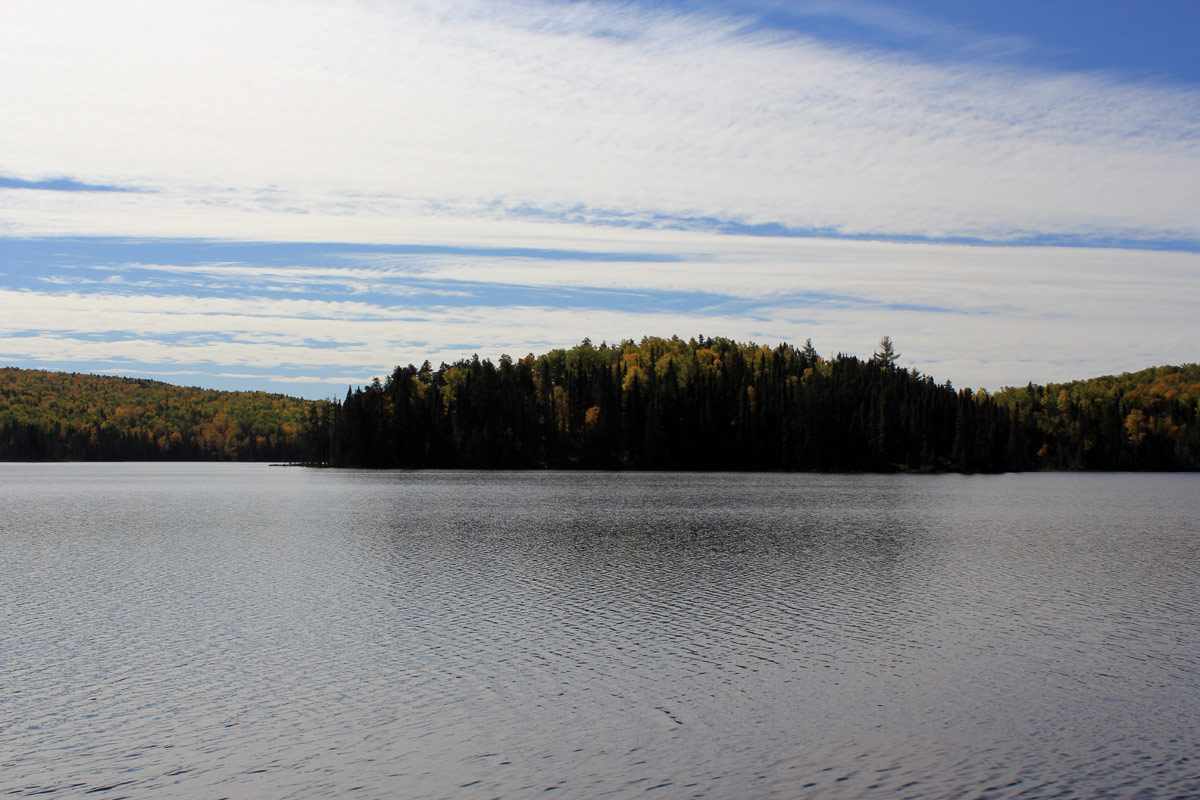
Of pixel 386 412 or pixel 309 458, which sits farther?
pixel 309 458

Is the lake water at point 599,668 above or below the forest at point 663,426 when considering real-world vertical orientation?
below

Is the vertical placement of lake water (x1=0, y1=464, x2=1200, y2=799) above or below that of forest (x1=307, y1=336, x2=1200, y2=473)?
below

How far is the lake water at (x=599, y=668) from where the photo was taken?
14.2m

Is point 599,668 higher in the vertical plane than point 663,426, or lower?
lower

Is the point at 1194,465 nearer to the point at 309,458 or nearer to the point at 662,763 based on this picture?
the point at 309,458

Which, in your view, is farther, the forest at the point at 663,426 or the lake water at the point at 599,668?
the forest at the point at 663,426

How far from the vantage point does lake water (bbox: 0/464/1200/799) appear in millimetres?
14211

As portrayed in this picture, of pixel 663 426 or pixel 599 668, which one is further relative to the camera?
pixel 663 426

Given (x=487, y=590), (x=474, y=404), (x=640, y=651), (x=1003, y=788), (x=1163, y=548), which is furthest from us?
(x=474, y=404)

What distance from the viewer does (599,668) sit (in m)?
20.3

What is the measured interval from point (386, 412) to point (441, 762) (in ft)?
506

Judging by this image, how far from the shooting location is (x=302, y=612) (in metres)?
26.6

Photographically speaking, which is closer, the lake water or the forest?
the lake water

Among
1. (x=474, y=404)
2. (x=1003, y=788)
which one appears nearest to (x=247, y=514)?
(x=1003, y=788)
